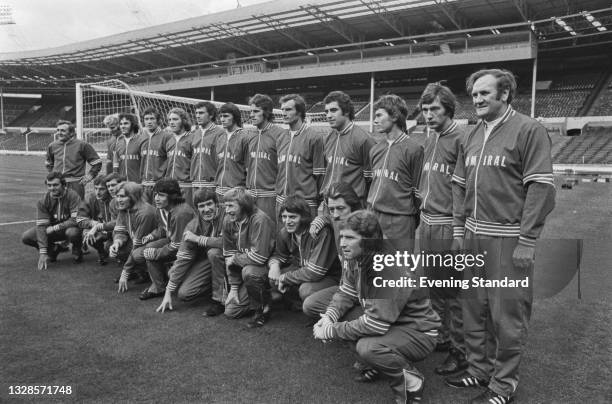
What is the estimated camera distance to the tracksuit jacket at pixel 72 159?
7227mm

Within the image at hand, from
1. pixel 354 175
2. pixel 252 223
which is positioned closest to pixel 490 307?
pixel 354 175

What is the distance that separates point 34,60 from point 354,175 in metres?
48.6

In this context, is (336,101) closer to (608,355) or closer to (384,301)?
(384,301)

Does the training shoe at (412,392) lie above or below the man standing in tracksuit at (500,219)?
below

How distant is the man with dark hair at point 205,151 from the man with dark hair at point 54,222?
1.77 metres

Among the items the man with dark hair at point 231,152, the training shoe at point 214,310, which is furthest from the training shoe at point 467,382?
the man with dark hair at point 231,152

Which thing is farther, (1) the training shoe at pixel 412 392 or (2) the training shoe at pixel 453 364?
(2) the training shoe at pixel 453 364

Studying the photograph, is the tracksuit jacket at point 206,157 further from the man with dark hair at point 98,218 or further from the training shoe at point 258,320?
the training shoe at point 258,320

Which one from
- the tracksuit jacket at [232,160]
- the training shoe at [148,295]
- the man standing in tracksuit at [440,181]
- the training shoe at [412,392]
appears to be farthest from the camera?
the tracksuit jacket at [232,160]

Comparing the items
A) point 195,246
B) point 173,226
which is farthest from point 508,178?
point 173,226

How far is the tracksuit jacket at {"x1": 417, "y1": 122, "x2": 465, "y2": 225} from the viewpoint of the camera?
12.1 ft

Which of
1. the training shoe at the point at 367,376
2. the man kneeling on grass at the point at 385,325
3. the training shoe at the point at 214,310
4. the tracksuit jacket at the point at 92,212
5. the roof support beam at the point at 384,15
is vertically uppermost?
the roof support beam at the point at 384,15

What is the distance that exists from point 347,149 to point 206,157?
239cm

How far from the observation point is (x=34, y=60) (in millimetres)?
43562
